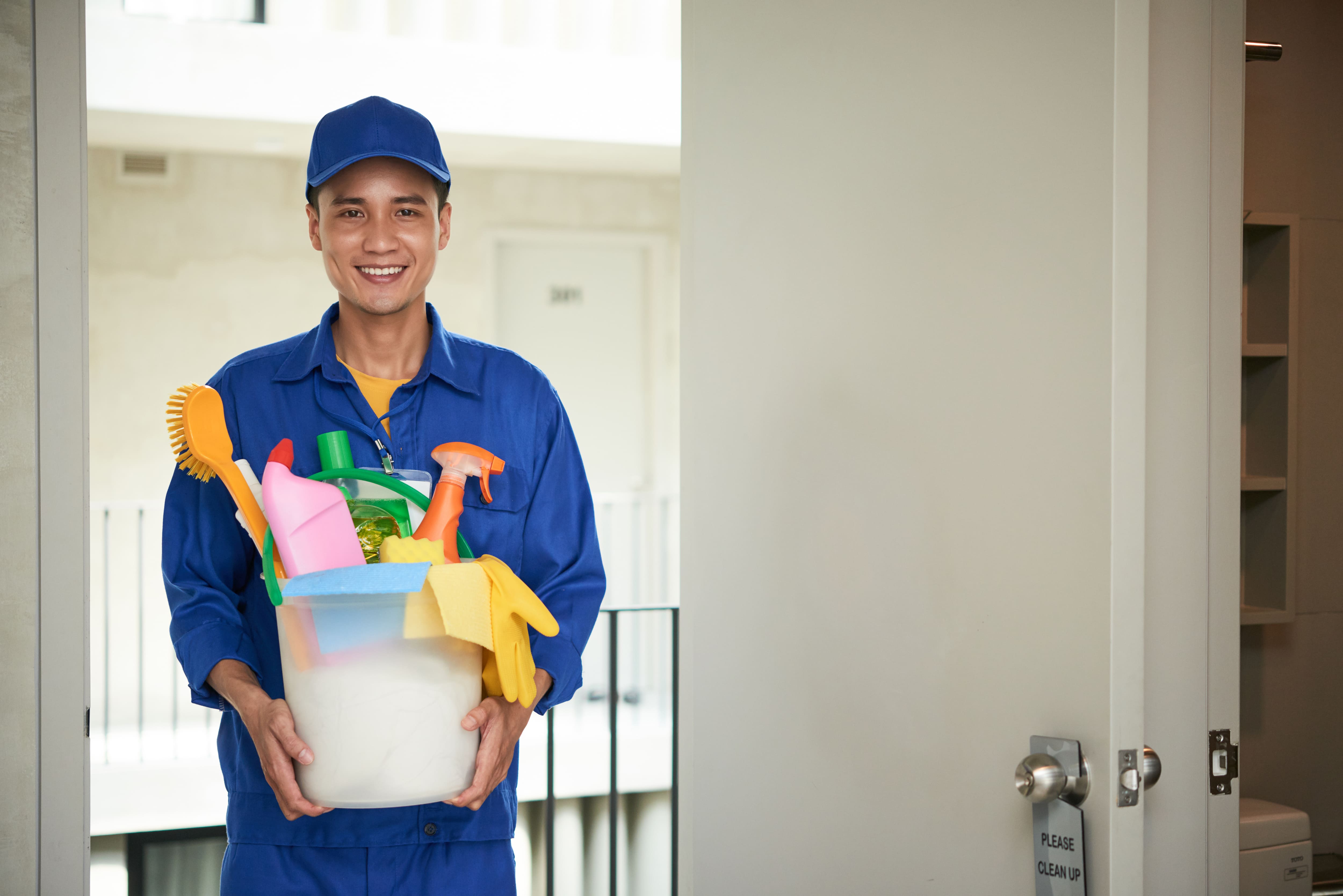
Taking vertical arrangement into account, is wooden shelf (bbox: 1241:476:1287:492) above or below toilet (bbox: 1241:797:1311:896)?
above

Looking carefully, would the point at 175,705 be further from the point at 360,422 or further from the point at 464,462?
the point at 464,462

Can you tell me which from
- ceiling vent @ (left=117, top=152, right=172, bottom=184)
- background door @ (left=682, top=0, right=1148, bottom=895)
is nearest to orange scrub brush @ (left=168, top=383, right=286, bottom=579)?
background door @ (left=682, top=0, right=1148, bottom=895)

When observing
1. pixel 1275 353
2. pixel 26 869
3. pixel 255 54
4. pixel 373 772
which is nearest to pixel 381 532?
pixel 373 772

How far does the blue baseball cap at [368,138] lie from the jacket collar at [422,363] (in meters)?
0.18

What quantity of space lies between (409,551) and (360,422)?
0.41m

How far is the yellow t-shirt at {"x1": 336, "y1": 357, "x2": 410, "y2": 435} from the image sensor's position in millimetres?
1263

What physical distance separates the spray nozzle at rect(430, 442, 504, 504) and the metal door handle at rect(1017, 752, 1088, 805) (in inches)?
23.1

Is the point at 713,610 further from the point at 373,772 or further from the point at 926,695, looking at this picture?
the point at 373,772

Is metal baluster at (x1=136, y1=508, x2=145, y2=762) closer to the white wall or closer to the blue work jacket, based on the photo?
the white wall

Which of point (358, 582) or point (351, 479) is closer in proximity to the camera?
point (358, 582)

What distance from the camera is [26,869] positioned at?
41.4 inches

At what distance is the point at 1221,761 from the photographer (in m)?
1.21

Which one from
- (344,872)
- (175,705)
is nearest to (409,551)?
(344,872)

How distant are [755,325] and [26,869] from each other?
102 cm
